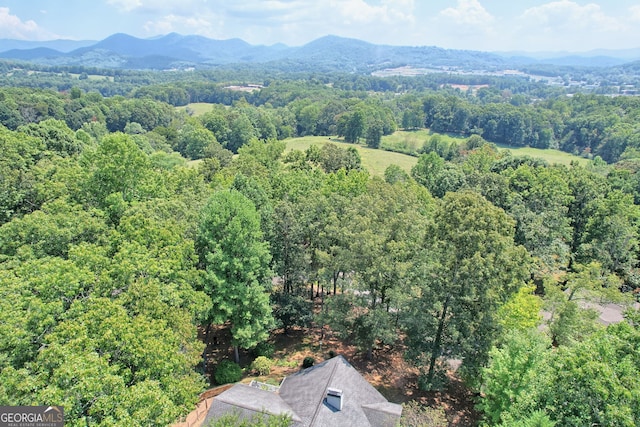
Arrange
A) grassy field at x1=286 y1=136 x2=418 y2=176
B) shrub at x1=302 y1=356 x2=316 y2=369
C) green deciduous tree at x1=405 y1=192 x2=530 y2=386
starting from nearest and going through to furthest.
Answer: green deciduous tree at x1=405 y1=192 x2=530 y2=386 → shrub at x1=302 y1=356 x2=316 y2=369 → grassy field at x1=286 y1=136 x2=418 y2=176

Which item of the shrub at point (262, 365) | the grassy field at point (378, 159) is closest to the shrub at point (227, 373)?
the shrub at point (262, 365)

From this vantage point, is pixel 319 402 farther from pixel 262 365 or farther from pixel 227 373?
pixel 227 373

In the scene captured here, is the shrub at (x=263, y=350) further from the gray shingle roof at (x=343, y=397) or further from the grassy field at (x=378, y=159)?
the grassy field at (x=378, y=159)

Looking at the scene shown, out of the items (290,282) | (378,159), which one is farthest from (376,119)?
(290,282)

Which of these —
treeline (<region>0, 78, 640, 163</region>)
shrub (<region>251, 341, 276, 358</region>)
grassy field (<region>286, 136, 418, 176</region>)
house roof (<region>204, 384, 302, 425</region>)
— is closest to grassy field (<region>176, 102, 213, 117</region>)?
treeline (<region>0, 78, 640, 163</region>)

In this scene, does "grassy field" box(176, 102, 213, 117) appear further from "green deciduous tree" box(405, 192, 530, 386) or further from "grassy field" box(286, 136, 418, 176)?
"green deciduous tree" box(405, 192, 530, 386)
